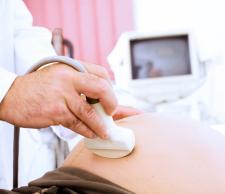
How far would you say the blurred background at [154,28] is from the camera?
77.7 inches

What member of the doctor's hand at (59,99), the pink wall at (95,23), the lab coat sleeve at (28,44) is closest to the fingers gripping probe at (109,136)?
the doctor's hand at (59,99)

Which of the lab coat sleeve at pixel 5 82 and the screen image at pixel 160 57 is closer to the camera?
the lab coat sleeve at pixel 5 82

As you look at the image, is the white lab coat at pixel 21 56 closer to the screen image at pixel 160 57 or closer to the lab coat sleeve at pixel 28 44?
the lab coat sleeve at pixel 28 44

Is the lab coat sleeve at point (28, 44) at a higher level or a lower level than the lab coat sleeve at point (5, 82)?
higher

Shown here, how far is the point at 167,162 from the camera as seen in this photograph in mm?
580

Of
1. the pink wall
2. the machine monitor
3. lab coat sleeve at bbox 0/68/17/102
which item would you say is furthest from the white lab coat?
the pink wall

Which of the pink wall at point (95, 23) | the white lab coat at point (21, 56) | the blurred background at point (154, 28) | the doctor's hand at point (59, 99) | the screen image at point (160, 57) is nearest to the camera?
the doctor's hand at point (59, 99)

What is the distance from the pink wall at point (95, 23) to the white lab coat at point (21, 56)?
4.52 feet

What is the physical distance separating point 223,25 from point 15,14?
1329mm

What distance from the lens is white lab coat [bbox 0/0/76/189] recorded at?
1.03 meters

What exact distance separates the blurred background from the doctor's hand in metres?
1.29

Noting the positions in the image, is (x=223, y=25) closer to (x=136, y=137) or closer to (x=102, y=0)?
(x=102, y=0)

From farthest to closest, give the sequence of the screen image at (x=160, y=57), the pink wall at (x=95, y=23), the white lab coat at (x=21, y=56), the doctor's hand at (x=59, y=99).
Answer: the pink wall at (x=95, y=23)
the screen image at (x=160, y=57)
the white lab coat at (x=21, y=56)
the doctor's hand at (x=59, y=99)

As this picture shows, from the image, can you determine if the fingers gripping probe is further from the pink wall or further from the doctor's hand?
the pink wall
